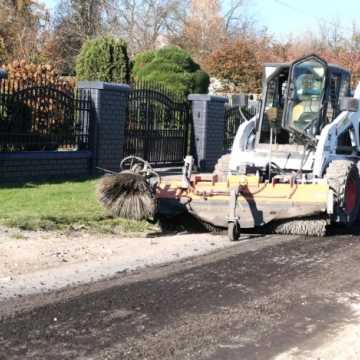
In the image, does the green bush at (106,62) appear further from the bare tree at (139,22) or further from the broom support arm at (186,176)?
the bare tree at (139,22)

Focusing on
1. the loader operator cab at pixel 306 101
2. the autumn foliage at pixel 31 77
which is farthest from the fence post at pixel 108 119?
the loader operator cab at pixel 306 101

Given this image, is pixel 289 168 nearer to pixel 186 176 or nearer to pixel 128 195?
pixel 186 176

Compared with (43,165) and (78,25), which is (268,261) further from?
(78,25)

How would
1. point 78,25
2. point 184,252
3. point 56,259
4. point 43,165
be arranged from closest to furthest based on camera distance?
point 56,259 < point 184,252 < point 43,165 < point 78,25

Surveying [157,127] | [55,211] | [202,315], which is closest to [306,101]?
[55,211]

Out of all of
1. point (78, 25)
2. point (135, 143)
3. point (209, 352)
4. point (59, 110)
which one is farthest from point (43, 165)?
point (78, 25)

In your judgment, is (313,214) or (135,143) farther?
(135,143)

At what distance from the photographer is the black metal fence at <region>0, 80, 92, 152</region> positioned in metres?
14.0

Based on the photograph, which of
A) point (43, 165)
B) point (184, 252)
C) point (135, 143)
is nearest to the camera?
point (184, 252)

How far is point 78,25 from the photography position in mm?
42875

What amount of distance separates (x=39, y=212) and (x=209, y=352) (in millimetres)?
5993

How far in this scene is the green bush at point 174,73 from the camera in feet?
72.5

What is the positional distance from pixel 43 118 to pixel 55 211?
14.0 feet

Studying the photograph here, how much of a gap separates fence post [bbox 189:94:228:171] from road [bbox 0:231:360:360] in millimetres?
10631
